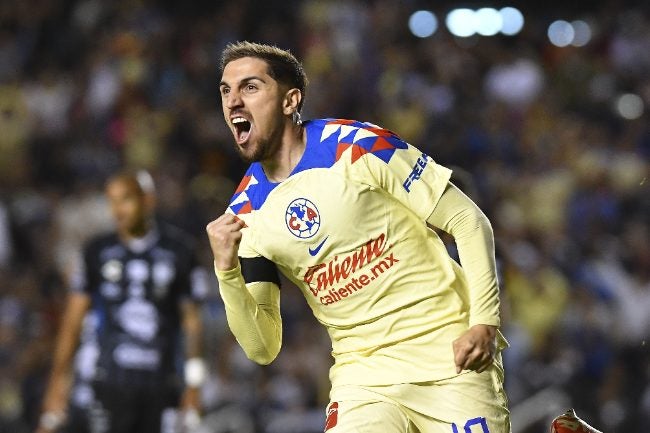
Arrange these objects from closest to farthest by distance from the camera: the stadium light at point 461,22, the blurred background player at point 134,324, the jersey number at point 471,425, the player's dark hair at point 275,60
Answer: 1. the jersey number at point 471,425
2. the player's dark hair at point 275,60
3. the blurred background player at point 134,324
4. the stadium light at point 461,22

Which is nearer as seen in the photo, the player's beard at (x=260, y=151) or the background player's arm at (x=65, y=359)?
the player's beard at (x=260, y=151)

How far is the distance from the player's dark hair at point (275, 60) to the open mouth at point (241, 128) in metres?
0.22

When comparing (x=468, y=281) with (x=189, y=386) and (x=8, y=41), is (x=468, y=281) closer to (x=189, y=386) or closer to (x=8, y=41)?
(x=189, y=386)

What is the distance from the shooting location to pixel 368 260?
15.3ft

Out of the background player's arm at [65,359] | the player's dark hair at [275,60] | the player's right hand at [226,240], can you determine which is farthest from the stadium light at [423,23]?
the player's right hand at [226,240]

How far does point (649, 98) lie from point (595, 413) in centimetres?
490

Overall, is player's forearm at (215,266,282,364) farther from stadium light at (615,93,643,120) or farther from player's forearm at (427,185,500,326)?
stadium light at (615,93,643,120)

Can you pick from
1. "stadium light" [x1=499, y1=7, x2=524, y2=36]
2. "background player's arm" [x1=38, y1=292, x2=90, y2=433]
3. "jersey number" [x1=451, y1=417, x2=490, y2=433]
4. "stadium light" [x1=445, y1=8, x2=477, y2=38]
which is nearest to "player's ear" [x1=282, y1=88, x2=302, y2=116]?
"jersey number" [x1=451, y1=417, x2=490, y2=433]

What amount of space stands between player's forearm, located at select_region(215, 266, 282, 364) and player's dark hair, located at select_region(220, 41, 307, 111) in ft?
2.66

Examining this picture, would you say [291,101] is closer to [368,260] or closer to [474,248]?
[368,260]

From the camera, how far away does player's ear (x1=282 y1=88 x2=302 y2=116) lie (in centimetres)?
489

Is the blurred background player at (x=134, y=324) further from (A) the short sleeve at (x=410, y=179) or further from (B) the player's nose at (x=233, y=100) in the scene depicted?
(A) the short sleeve at (x=410, y=179)

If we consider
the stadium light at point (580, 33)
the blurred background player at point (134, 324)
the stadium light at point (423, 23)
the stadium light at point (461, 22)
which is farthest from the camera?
the stadium light at point (461, 22)

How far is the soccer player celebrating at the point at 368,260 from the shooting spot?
4555 mm
